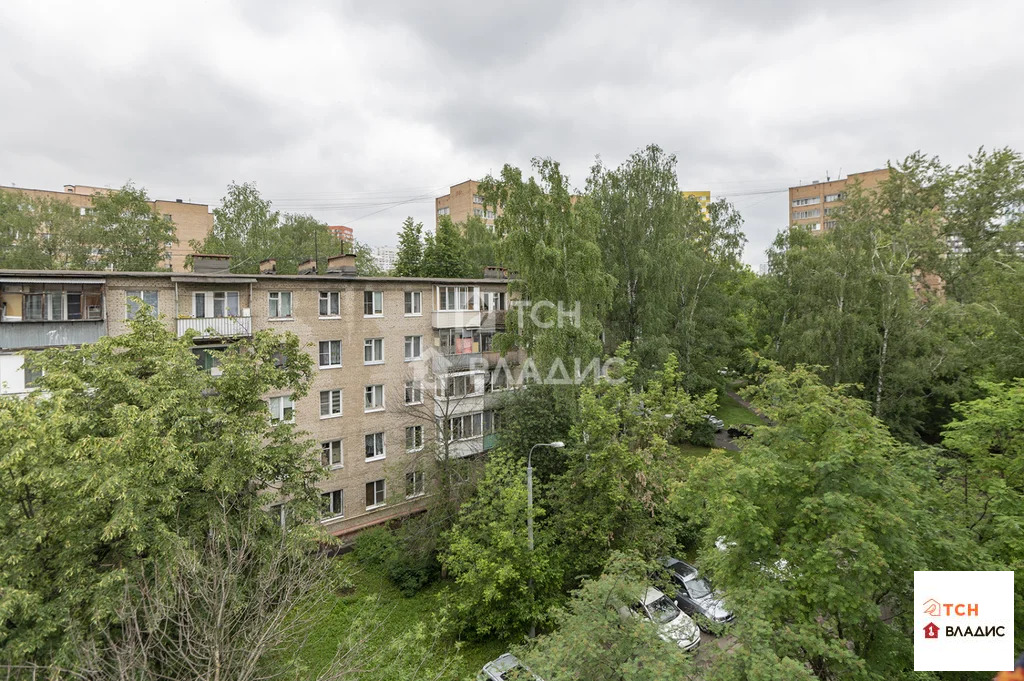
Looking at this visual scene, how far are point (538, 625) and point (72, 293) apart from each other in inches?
785

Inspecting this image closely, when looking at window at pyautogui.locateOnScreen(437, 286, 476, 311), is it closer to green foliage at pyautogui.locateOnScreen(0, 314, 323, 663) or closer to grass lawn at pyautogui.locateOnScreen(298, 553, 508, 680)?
grass lawn at pyautogui.locateOnScreen(298, 553, 508, 680)

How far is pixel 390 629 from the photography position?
17.6 m

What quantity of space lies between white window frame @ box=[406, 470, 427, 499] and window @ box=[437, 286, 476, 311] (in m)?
8.82

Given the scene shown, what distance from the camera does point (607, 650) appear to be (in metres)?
9.32

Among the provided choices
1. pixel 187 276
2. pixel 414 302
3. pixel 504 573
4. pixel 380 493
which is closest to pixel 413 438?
pixel 380 493

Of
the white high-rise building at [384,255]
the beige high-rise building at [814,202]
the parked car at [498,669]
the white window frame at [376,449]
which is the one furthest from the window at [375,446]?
the beige high-rise building at [814,202]

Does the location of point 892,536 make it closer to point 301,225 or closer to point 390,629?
point 390,629

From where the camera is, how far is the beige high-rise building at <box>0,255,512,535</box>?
677 inches

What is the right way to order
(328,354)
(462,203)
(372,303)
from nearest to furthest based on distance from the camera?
1. (328,354)
2. (372,303)
3. (462,203)

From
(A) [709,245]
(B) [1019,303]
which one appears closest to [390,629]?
(B) [1019,303]

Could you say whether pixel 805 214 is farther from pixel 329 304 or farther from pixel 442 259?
pixel 329 304

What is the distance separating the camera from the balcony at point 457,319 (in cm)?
2645

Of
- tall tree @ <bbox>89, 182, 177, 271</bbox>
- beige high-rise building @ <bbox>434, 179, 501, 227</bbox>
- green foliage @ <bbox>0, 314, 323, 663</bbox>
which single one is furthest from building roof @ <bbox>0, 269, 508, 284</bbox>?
beige high-rise building @ <bbox>434, 179, 501, 227</bbox>

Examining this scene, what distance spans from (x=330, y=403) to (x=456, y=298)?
8.58 meters
